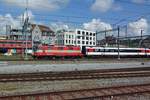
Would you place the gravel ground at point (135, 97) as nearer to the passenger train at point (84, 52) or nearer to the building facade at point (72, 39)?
the passenger train at point (84, 52)

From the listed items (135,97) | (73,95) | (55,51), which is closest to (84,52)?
(55,51)

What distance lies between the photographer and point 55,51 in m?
62.3

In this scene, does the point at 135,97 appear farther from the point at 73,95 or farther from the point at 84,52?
the point at 84,52

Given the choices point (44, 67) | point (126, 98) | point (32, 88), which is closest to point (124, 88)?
point (126, 98)

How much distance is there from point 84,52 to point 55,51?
30.5 ft

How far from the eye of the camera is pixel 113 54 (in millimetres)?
71750

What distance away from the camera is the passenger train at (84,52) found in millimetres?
61219

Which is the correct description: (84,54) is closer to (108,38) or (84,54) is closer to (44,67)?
(108,38)

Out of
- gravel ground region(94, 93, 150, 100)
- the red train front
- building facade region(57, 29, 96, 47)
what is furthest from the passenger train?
gravel ground region(94, 93, 150, 100)

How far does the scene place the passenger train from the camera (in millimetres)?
61219

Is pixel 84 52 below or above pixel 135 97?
above

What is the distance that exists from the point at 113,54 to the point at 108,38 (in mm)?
21643

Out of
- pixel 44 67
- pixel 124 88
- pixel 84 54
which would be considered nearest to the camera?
pixel 124 88

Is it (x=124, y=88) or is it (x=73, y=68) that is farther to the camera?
(x=73, y=68)
